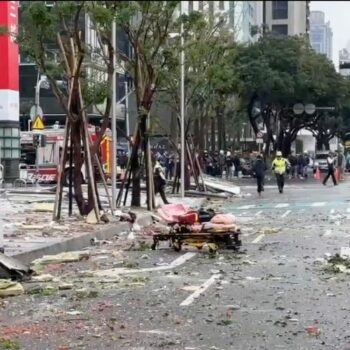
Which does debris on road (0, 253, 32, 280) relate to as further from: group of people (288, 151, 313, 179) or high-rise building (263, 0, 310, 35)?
high-rise building (263, 0, 310, 35)

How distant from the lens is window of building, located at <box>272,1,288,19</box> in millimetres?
117750

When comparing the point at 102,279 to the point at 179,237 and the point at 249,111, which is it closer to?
the point at 179,237

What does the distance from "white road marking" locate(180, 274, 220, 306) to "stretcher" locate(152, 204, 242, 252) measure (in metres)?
2.70

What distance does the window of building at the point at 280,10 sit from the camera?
11775 cm

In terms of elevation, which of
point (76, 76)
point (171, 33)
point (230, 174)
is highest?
point (171, 33)

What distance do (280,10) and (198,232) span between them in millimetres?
108870

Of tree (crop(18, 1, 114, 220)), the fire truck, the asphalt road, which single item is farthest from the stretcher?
the fire truck

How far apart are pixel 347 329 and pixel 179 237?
6.64 meters

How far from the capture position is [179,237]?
15.1 meters

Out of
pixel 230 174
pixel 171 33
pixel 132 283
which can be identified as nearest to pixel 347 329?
pixel 132 283

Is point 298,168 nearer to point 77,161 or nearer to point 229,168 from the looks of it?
point 229,168

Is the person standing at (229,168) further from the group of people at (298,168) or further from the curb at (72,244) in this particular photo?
the curb at (72,244)

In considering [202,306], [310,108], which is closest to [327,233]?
[202,306]

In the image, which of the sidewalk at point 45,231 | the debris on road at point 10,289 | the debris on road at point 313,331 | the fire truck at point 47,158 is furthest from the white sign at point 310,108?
the debris on road at point 313,331
